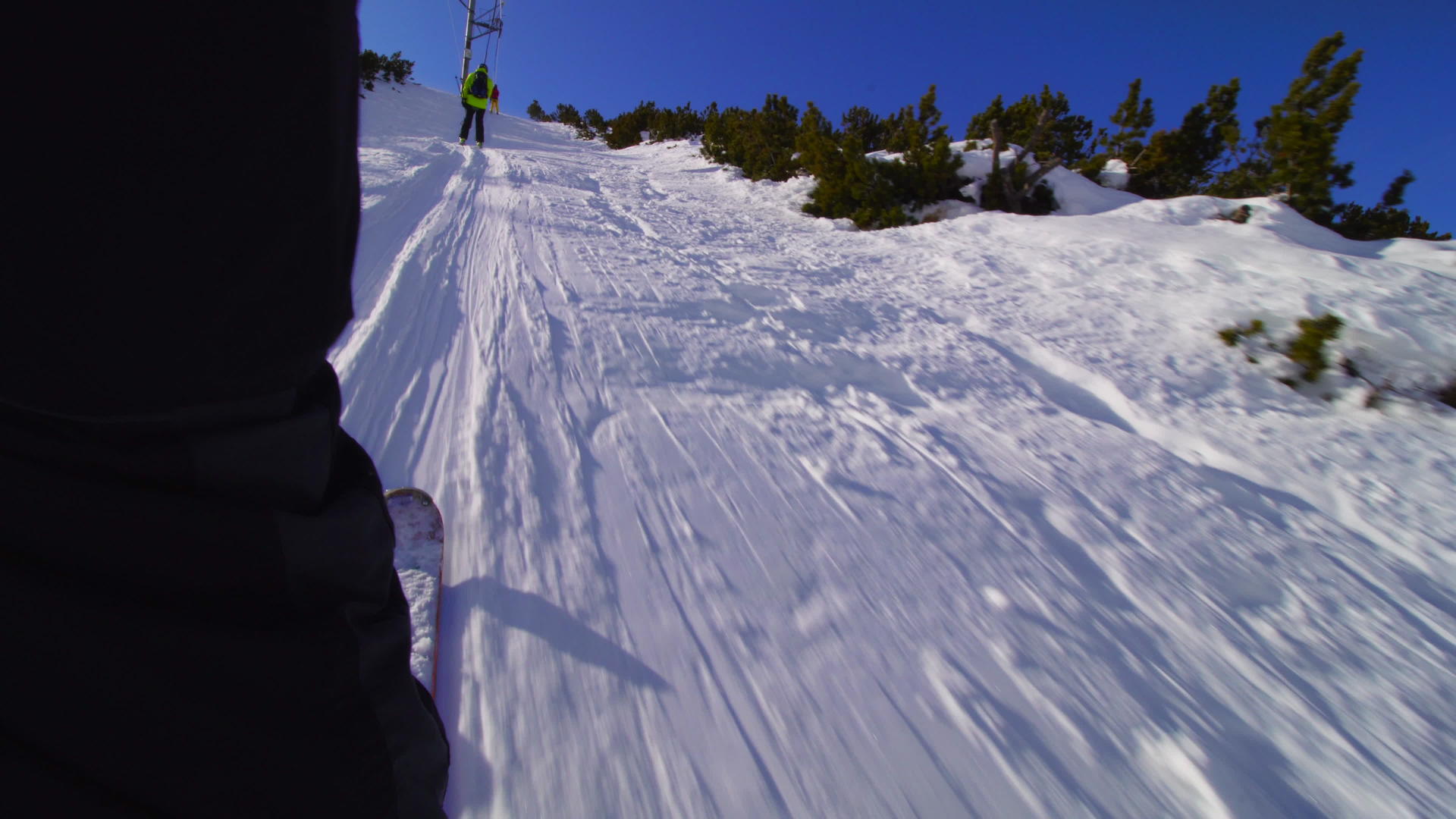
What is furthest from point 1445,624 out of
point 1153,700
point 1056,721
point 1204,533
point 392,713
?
point 392,713

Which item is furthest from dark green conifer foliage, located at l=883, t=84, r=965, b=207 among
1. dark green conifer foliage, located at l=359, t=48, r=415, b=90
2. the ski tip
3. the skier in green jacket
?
dark green conifer foliage, located at l=359, t=48, r=415, b=90

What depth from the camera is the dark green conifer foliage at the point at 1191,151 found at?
8.55m

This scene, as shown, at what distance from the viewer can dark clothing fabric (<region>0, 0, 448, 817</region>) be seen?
0.45 meters

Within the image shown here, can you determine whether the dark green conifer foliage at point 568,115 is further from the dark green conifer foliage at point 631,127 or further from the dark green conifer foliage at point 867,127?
the dark green conifer foliage at point 867,127

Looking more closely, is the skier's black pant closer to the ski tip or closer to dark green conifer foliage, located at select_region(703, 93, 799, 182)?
dark green conifer foliage, located at select_region(703, 93, 799, 182)

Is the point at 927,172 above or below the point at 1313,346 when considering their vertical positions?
above

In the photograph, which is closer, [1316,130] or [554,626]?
[554,626]

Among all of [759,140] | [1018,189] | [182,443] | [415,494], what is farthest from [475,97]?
[182,443]

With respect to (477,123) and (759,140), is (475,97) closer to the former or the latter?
(477,123)

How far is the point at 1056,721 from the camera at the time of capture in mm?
1297

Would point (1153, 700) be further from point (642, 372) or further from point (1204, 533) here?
point (642, 372)

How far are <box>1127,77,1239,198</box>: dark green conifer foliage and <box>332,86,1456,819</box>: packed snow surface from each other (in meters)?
5.55

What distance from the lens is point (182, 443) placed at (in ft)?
1.70

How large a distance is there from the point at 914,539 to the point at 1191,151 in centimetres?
1130
